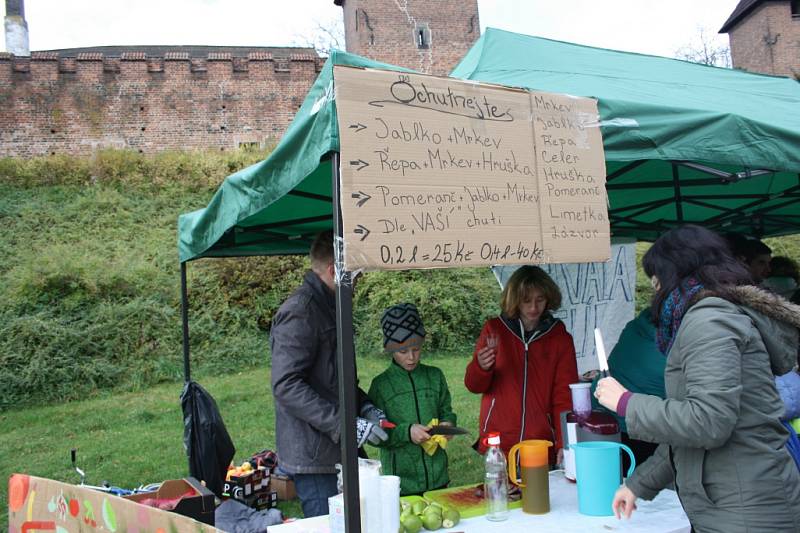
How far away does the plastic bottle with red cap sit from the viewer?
206 cm

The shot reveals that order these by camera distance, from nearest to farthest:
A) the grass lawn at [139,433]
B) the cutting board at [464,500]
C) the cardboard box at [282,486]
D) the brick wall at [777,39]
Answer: the cutting board at [464,500] < the cardboard box at [282,486] < the grass lawn at [139,433] < the brick wall at [777,39]

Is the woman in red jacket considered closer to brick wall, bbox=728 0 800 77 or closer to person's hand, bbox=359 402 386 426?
person's hand, bbox=359 402 386 426

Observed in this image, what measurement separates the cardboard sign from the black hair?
0.33 metres

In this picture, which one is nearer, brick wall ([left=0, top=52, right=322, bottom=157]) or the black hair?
the black hair

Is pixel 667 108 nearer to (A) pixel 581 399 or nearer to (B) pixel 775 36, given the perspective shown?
(A) pixel 581 399

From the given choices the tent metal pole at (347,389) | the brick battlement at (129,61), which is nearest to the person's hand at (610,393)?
the tent metal pole at (347,389)

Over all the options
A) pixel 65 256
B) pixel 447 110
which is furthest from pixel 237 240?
pixel 65 256

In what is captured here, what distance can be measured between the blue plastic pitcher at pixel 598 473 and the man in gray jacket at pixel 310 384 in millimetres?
887

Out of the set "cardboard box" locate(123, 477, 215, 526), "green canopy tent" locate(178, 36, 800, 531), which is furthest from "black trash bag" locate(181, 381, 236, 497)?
"cardboard box" locate(123, 477, 215, 526)

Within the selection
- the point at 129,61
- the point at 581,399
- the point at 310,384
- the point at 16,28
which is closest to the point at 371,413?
the point at 310,384

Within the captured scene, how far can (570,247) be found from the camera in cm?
202

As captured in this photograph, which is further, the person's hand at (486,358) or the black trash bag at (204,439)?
the black trash bag at (204,439)

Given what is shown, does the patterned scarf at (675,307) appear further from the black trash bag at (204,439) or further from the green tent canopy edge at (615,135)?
the black trash bag at (204,439)

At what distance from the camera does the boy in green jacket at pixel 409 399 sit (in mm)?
2969
